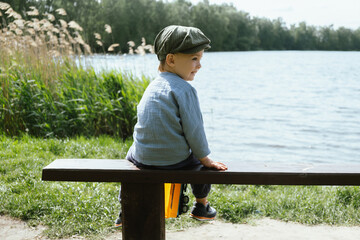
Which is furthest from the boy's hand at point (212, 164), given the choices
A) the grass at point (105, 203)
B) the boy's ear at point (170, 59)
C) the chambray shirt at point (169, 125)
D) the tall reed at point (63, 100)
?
the tall reed at point (63, 100)

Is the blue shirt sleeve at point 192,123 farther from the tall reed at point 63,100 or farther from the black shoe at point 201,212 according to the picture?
the tall reed at point 63,100

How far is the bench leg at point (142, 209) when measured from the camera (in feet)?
7.38

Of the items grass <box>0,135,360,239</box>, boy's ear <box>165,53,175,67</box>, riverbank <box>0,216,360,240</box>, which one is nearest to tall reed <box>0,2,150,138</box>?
grass <box>0,135,360,239</box>

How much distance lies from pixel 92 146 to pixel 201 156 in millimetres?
3473

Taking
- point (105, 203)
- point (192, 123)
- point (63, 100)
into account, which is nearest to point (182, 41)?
point (192, 123)

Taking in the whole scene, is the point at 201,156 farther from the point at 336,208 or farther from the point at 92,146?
the point at 92,146

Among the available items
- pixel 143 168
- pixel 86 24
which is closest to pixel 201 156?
pixel 143 168

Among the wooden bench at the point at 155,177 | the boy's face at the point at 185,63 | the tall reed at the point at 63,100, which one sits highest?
the boy's face at the point at 185,63

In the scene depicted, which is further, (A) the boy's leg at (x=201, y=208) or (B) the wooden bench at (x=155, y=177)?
(A) the boy's leg at (x=201, y=208)

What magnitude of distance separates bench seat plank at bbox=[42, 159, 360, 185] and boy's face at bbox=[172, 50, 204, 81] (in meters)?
0.52

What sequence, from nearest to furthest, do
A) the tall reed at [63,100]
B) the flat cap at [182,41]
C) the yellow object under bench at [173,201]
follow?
the flat cap at [182,41] < the yellow object under bench at [173,201] < the tall reed at [63,100]

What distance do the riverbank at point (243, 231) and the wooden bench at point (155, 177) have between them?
3.12 feet

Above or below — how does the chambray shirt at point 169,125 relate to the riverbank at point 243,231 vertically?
Answer: above

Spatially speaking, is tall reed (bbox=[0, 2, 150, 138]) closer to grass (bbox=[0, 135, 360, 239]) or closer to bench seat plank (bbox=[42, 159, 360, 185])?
grass (bbox=[0, 135, 360, 239])
